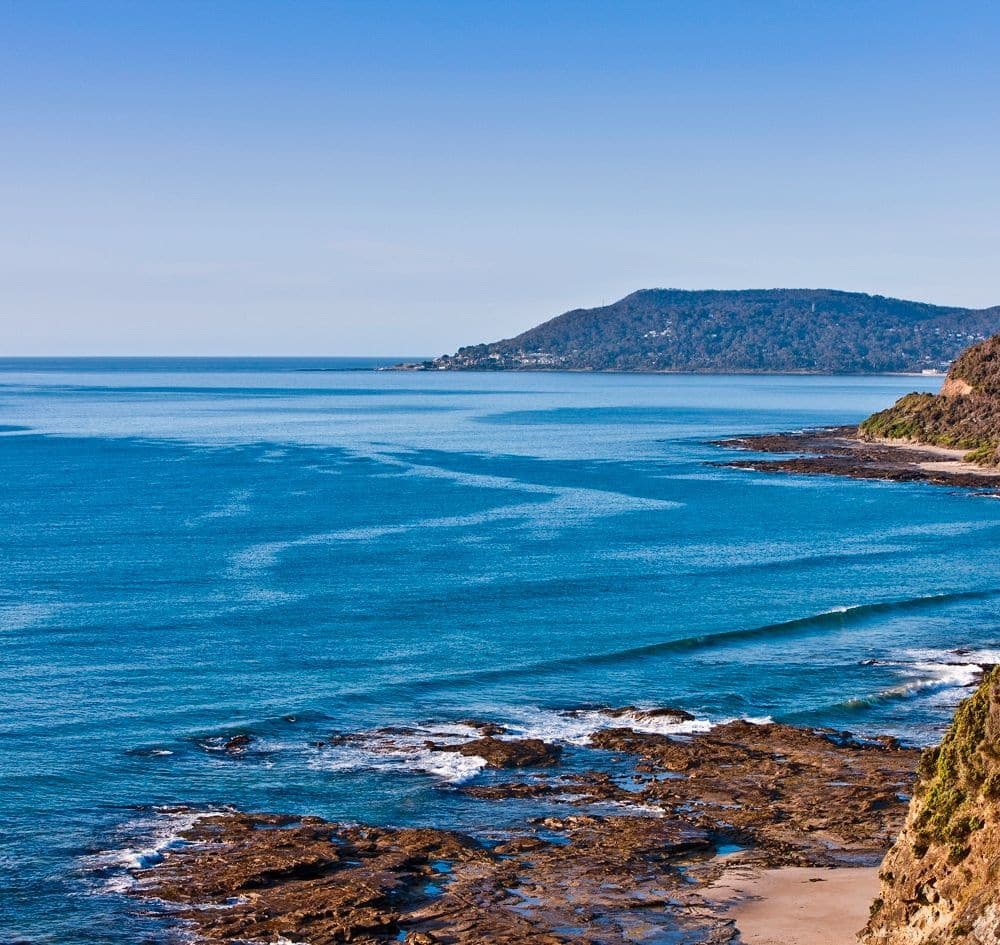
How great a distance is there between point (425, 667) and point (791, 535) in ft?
127

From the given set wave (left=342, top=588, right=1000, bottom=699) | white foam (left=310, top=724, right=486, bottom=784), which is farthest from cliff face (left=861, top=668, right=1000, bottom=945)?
wave (left=342, top=588, right=1000, bottom=699)

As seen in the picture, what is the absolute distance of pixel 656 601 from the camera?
57.8m

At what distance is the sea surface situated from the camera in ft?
109

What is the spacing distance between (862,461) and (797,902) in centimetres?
10025

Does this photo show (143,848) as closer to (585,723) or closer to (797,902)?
(797,902)

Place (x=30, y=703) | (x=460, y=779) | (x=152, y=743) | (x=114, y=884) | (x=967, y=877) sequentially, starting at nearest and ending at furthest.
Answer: (x=967, y=877) < (x=114, y=884) < (x=460, y=779) < (x=152, y=743) < (x=30, y=703)

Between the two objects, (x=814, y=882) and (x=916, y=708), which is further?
(x=916, y=708)

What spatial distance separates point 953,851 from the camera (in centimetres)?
2286

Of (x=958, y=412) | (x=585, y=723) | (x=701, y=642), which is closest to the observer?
(x=585, y=723)

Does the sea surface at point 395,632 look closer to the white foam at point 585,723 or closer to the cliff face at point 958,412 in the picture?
the white foam at point 585,723

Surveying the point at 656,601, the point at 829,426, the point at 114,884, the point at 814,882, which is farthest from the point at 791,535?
the point at 829,426

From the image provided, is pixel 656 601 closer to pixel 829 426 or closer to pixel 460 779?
pixel 460 779

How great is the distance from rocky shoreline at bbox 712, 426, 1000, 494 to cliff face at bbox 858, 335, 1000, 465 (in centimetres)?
243

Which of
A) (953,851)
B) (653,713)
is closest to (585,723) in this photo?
(653,713)
